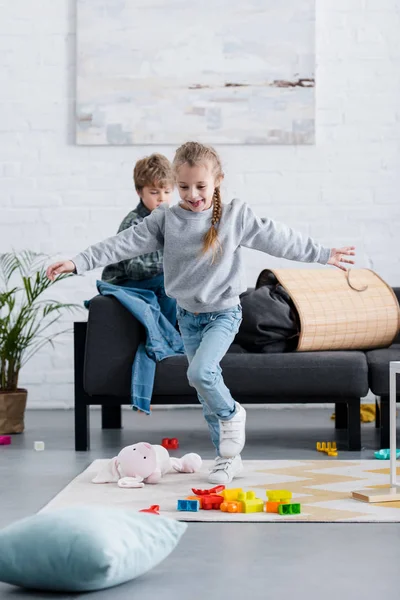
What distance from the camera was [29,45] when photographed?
503 centimetres

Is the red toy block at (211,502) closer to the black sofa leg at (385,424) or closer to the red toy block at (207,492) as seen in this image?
the red toy block at (207,492)

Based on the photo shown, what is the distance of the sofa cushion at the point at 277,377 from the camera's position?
3486mm

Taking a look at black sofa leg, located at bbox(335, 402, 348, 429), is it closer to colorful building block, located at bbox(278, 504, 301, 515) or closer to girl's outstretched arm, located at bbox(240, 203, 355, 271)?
girl's outstretched arm, located at bbox(240, 203, 355, 271)

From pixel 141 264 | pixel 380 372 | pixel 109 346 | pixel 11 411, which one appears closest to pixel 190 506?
pixel 109 346

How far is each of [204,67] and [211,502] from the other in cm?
300

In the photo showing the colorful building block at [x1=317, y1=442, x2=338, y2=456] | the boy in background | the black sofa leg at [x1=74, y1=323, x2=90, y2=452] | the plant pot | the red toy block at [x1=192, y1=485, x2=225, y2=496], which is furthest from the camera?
the plant pot

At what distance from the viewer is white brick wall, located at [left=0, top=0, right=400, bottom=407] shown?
500 centimetres

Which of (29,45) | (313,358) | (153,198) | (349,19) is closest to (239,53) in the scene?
(349,19)

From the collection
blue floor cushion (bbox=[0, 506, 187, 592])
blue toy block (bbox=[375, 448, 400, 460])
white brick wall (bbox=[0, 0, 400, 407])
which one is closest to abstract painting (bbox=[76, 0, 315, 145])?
white brick wall (bbox=[0, 0, 400, 407])

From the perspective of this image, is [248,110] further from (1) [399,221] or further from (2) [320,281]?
(2) [320,281]

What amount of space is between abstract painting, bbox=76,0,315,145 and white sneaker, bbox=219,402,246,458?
234 centimetres

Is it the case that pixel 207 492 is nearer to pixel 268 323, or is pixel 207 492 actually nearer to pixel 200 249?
pixel 200 249

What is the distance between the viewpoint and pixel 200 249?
293cm

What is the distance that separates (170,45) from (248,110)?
Answer: 1.71 feet
